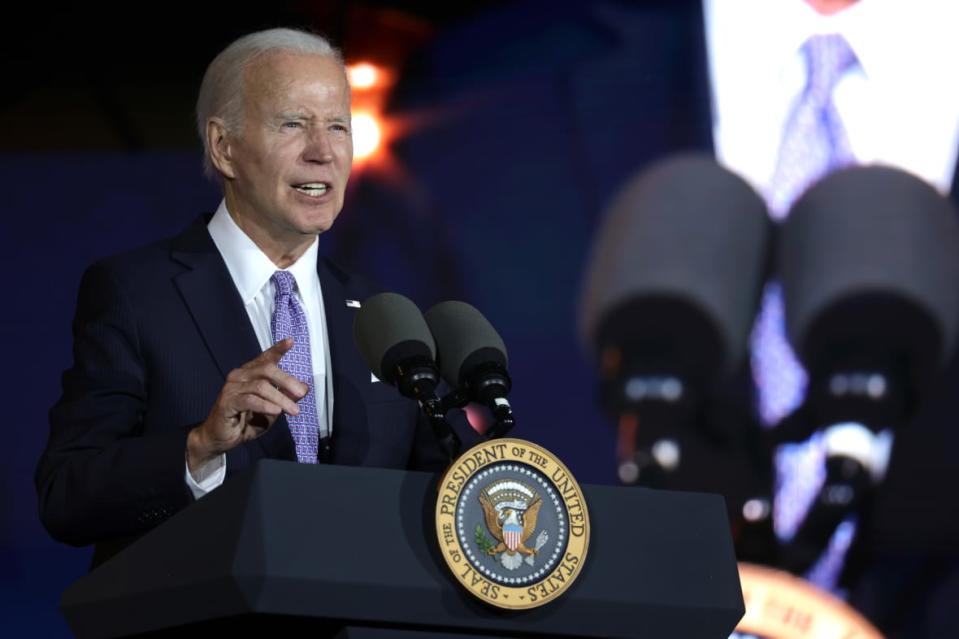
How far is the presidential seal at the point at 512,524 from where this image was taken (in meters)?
1.27

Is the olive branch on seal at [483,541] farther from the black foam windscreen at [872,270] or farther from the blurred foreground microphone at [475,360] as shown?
the black foam windscreen at [872,270]

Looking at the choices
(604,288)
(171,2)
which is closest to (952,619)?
(604,288)

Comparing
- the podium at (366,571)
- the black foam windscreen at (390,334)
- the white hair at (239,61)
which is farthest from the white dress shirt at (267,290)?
the podium at (366,571)

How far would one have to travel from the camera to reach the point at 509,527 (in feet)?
4.24

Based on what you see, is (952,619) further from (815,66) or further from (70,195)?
(70,195)

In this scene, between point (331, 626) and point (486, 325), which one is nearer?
point (331, 626)

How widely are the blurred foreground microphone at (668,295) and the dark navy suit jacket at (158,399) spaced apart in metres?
1.94

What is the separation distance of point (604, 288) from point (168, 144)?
1194mm

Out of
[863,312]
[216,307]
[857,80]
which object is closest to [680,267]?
[863,312]

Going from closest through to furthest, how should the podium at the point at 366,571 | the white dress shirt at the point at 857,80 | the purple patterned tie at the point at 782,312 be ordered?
1. the podium at the point at 366,571
2. the purple patterned tie at the point at 782,312
3. the white dress shirt at the point at 857,80

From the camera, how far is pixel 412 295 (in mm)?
3562

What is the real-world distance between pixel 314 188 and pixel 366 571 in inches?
25.7

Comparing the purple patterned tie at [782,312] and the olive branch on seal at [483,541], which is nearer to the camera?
the olive branch on seal at [483,541]

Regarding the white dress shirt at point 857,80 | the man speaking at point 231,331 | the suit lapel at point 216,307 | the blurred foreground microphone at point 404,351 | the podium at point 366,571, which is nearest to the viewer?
the podium at point 366,571
